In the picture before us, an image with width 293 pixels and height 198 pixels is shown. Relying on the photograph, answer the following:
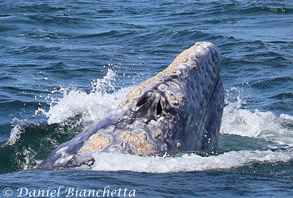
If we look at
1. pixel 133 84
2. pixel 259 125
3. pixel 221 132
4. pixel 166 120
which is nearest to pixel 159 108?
pixel 166 120

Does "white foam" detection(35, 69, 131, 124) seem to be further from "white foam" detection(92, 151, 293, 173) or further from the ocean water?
"white foam" detection(92, 151, 293, 173)

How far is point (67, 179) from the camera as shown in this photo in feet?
20.0

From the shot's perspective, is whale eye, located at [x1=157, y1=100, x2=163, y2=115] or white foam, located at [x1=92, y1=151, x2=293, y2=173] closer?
white foam, located at [x1=92, y1=151, x2=293, y2=173]

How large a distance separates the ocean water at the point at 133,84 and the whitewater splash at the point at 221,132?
16 mm

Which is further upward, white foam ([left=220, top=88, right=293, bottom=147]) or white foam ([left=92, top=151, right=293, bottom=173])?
white foam ([left=92, top=151, right=293, bottom=173])

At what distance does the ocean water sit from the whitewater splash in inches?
0.6

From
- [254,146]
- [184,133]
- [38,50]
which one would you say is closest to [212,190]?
[184,133]

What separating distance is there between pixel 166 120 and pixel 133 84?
7.20 m

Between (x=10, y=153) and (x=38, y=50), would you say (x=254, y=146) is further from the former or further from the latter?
(x=38, y=50)

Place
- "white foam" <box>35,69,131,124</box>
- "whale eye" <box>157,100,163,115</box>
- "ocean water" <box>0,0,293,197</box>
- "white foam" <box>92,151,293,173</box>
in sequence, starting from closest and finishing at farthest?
"ocean water" <box>0,0,293,197</box>
"white foam" <box>92,151,293,173</box>
"whale eye" <box>157,100,163,115</box>
"white foam" <box>35,69,131,124</box>

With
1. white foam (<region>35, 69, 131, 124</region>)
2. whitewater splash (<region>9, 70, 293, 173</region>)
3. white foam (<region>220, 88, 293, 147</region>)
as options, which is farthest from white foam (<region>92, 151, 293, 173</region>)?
white foam (<region>35, 69, 131, 124</region>)

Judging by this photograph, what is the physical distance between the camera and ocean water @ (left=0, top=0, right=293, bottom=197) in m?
6.22

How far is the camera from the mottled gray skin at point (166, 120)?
22.2 feet

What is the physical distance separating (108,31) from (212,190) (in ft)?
50.5
